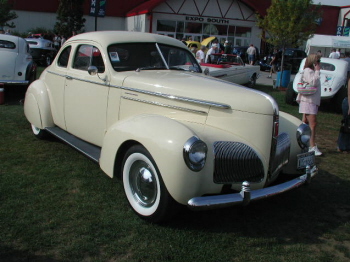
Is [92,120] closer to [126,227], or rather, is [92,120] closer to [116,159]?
[116,159]

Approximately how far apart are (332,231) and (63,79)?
4000 millimetres

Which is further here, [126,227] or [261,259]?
[126,227]

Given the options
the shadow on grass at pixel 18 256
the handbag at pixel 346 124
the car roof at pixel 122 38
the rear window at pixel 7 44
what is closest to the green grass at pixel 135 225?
the shadow on grass at pixel 18 256

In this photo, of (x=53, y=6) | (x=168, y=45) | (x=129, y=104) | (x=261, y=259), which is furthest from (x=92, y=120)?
(x=53, y=6)

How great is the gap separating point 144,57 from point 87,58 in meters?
0.83

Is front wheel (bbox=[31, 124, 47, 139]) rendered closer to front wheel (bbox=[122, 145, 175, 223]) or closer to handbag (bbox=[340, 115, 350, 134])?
front wheel (bbox=[122, 145, 175, 223])

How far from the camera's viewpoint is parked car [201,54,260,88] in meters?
11.9

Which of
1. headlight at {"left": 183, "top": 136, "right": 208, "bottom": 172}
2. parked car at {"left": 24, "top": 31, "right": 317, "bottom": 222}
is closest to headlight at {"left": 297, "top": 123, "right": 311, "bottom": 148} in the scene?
parked car at {"left": 24, "top": 31, "right": 317, "bottom": 222}

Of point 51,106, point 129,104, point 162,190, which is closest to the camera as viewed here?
point 162,190

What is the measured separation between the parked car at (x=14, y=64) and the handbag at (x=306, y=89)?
6.92 meters

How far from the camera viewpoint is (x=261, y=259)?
300 centimetres

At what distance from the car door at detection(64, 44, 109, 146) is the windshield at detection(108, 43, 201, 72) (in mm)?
202

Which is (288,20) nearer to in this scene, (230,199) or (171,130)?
(171,130)

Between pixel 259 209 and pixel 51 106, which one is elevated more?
pixel 51 106
